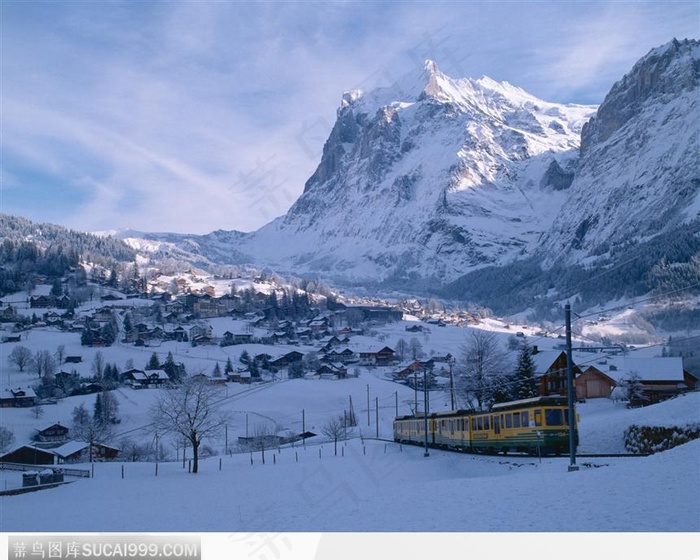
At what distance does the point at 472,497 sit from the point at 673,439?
15.7 metres

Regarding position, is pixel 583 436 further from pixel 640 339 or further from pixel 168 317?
pixel 168 317

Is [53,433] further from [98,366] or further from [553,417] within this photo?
[553,417]

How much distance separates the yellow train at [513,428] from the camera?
2911cm

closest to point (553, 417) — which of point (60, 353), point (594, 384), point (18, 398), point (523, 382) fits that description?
point (523, 382)

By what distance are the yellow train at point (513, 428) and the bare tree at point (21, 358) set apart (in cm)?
7183

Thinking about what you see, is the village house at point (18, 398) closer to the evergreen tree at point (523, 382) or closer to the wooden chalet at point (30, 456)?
the wooden chalet at point (30, 456)

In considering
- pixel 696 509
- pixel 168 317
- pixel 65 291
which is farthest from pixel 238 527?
pixel 65 291

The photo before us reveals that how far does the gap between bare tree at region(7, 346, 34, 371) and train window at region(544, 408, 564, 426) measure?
82.9 metres

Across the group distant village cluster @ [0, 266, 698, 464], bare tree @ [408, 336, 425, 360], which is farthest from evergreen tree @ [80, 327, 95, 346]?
bare tree @ [408, 336, 425, 360]

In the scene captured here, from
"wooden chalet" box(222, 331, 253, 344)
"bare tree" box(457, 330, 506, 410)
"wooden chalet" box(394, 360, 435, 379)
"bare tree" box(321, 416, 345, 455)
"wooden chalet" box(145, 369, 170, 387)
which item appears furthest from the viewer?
"wooden chalet" box(222, 331, 253, 344)

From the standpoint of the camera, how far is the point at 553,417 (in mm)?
29156

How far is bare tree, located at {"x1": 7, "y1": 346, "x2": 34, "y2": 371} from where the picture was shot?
9310 cm

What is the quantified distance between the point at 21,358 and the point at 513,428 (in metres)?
81.1

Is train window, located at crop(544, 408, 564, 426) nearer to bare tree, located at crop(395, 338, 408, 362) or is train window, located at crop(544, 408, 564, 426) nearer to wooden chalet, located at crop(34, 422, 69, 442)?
wooden chalet, located at crop(34, 422, 69, 442)
